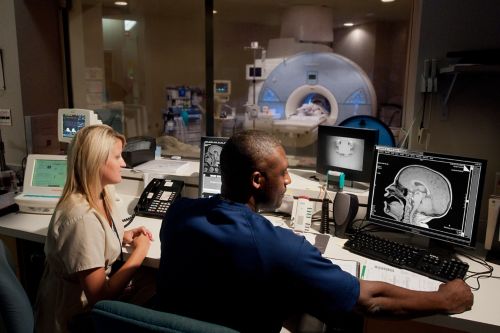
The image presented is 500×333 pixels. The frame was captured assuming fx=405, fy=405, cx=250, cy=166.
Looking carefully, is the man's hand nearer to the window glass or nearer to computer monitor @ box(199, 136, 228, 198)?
computer monitor @ box(199, 136, 228, 198)

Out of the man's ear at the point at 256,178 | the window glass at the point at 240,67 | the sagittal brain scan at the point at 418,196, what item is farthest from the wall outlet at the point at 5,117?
the sagittal brain scan at the point at 418,196

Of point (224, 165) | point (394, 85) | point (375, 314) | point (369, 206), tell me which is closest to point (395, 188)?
point (369, 206)

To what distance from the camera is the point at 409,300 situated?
3.87 feet

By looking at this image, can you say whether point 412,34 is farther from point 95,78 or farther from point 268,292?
point 95,78

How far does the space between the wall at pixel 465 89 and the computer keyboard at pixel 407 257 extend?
17.8 inches

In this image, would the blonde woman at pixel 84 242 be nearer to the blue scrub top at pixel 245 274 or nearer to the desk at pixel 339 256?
the desk at pixel 339 256

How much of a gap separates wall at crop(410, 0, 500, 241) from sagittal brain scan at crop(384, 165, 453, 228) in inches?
14.7

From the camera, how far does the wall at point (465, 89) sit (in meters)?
1.80

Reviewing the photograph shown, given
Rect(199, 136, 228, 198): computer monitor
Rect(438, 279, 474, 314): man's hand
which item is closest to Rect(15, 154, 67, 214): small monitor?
Rect(199, 136, 228, 198): computer monitor

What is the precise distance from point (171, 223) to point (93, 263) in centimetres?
38

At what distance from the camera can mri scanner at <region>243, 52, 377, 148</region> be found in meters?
3.61

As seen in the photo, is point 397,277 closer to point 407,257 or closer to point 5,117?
point 407,257

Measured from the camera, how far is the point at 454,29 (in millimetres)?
1857

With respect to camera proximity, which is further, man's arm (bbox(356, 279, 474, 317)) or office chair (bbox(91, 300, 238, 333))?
man's arm (bbox(356, 279, 474, 317))
